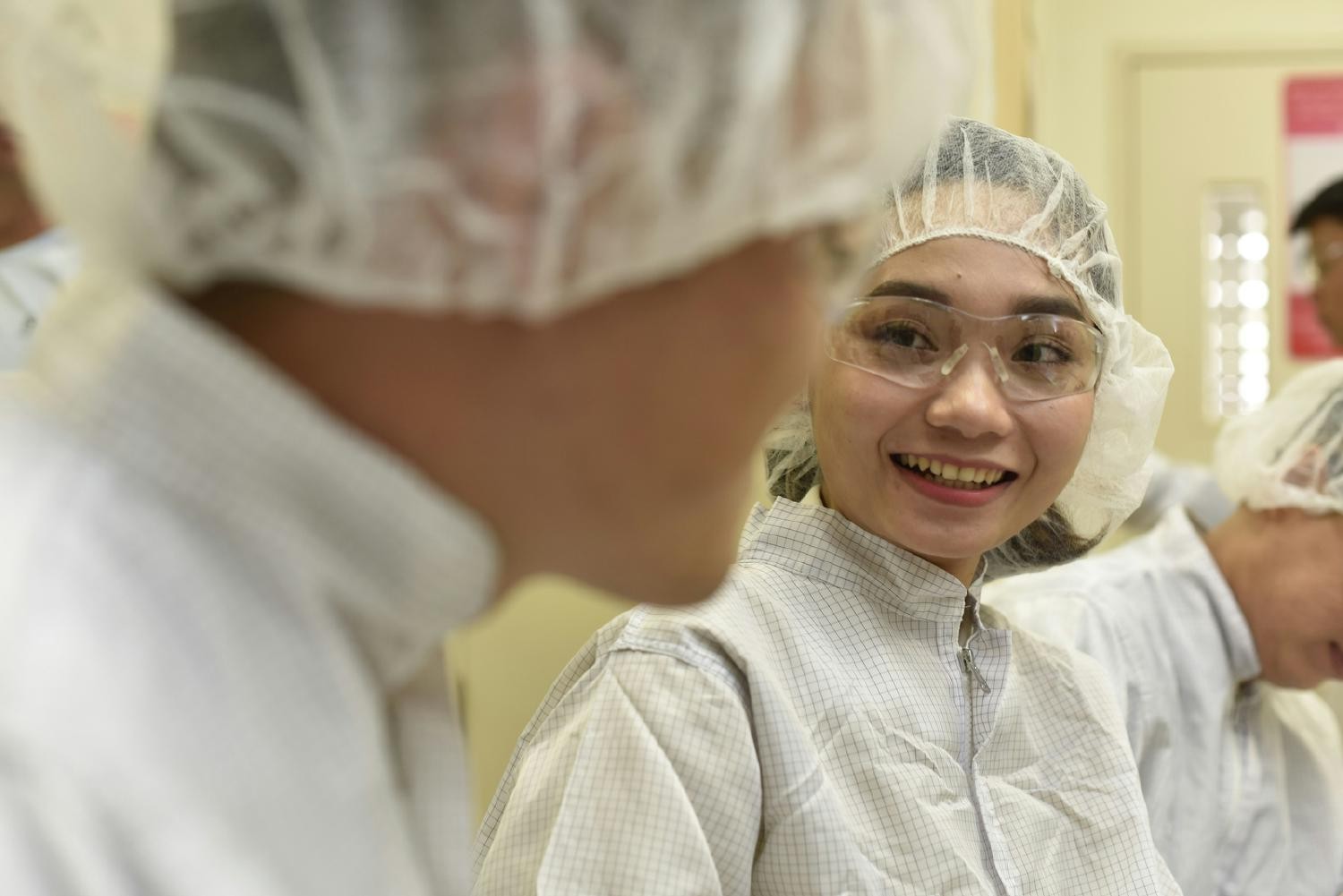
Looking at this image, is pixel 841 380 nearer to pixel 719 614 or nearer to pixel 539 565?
pixel 719 614

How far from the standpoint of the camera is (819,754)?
1.06m

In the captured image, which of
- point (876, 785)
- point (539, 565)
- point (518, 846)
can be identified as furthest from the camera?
point (876, 785)

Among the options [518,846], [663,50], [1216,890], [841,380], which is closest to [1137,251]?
[1216,890]

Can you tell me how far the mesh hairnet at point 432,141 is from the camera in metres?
0.51

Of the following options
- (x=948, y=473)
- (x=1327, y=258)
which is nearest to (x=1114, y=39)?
(x=1327, y=258)

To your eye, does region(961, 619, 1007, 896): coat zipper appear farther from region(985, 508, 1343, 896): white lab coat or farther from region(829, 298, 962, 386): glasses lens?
region(985, 508, 1343, 896): white lab coat

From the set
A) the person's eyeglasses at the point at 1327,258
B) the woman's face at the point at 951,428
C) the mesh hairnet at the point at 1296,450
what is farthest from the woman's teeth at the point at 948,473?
the person's eyeglasses at the point at 1327,258

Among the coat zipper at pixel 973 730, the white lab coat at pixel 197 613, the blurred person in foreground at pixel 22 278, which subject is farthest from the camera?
the blurred person in foreground at pixel 22 278

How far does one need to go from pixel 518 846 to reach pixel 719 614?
239 mm

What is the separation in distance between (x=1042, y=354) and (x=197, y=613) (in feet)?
2.80

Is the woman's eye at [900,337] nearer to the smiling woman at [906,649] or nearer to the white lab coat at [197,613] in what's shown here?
the smiling woman at [906,649]

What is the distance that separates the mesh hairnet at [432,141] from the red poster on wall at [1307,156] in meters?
3.81

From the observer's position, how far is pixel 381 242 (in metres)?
0.52

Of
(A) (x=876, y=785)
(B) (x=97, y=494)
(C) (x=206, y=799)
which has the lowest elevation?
(A) (x=876, y=785)
